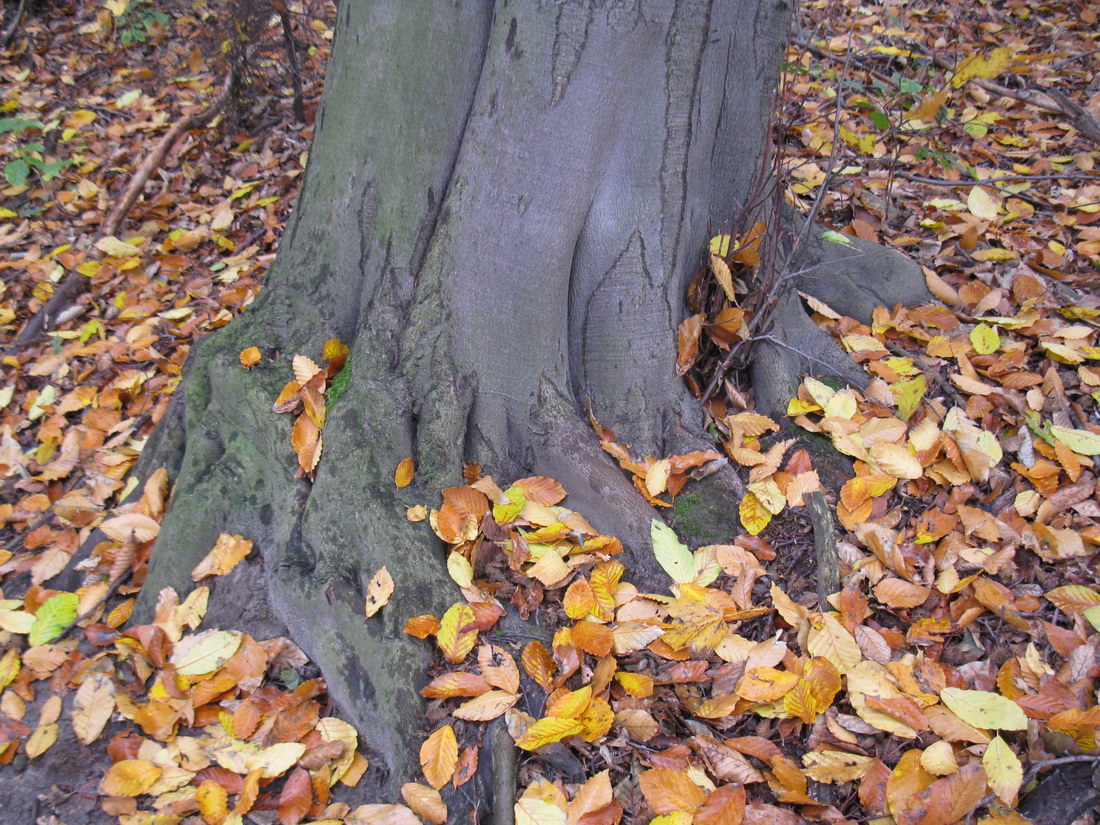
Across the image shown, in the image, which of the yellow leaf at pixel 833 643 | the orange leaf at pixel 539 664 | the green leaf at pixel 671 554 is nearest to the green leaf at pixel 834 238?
Answer: the green leaf at pixel 671 554

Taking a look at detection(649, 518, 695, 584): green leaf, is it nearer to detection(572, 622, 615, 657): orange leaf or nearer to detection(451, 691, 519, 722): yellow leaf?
detection(572, 622, 615, 657): orange leaf

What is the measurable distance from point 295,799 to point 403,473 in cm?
85

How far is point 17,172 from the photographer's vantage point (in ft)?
15.7

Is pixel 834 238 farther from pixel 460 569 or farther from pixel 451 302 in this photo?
pixel 460 569

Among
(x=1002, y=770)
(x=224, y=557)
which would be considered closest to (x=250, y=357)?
(x=224, y=557)

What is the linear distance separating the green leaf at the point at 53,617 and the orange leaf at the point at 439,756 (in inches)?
51.6

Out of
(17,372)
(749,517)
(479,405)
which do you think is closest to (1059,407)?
(749,517)

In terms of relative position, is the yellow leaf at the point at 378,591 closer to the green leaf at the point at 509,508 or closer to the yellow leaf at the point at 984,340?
the green leaf at the point at 509,508

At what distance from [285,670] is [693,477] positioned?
4.31 feet

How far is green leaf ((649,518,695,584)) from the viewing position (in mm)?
2096

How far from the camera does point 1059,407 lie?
252cm

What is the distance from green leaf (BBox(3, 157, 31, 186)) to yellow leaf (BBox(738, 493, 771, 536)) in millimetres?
5028

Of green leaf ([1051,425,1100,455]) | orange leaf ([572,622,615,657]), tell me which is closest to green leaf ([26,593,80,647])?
orange leaf ([572,622,615,657])

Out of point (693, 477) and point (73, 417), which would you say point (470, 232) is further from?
point (73, 417)
